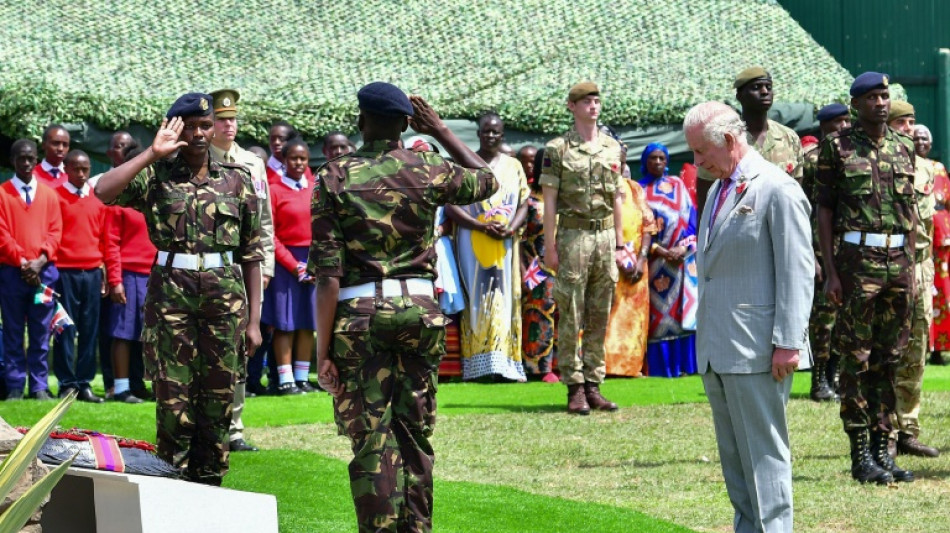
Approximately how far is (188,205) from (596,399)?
17.2ft

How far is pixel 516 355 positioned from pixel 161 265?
7.36 m

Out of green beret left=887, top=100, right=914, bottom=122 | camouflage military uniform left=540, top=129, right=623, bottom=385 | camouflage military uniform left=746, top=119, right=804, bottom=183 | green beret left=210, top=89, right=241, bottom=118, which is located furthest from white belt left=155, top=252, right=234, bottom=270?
green beret left=887, top=100, right=914, bottom=122

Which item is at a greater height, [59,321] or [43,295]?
[43,295]

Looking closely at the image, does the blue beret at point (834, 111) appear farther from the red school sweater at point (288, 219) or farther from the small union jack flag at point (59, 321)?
the small union jack flag at point (59, 321)

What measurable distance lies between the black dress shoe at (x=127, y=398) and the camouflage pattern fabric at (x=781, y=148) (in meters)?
5.76

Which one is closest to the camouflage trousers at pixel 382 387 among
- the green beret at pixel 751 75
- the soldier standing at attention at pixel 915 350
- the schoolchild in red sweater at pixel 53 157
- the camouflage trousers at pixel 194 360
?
the camouflage trousers at pixel 194 360

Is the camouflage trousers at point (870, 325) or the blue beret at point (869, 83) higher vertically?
the blue beret at point (869, 83)

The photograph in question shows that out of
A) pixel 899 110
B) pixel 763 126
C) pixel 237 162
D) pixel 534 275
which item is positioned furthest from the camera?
pixel 534 275

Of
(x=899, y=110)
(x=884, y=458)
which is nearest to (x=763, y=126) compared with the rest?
(x=899, y=110)

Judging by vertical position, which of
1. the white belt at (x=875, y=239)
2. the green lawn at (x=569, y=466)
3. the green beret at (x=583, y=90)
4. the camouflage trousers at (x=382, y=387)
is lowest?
the green lawn at (x=569, y=466)

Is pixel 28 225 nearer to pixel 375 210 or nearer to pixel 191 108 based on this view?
pixel 191 108

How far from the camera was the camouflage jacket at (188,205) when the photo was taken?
25.6ft

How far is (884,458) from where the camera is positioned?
8.98 meters

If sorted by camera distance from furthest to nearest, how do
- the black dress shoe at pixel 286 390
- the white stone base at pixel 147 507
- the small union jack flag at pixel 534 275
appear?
the small union jack flag at pixel 534 275
the black dress shoe at pixel 286 390
the white stone base at pixel 147 507
